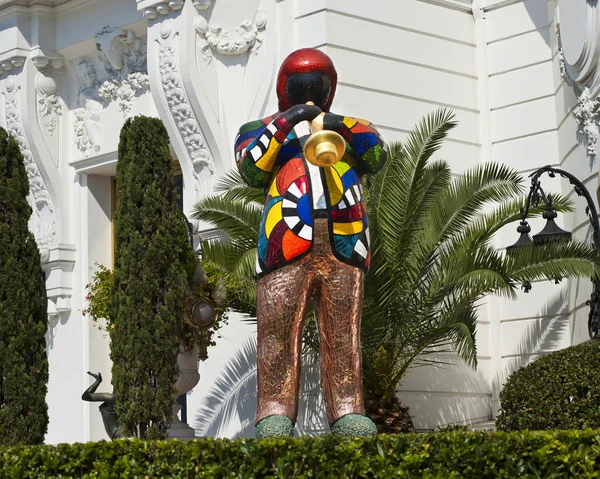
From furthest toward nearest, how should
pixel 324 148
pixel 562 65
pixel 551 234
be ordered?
pixel 562 65 → pixel 551 234 → pixel 324 148

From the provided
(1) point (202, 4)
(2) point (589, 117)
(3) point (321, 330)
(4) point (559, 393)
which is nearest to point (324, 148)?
(3) point (321, 330)

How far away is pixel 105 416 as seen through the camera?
30.2 feet

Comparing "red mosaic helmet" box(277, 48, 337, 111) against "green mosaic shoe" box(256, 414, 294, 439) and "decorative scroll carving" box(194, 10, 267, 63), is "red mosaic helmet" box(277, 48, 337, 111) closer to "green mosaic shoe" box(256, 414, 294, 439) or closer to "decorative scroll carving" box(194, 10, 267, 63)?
"green mosaic shoe" box(256, 414, 294, 439)

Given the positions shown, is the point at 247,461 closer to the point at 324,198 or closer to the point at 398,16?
the point at 324,198

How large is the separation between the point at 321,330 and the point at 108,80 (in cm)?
754

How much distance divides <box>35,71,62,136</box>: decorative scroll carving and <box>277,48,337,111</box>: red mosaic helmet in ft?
23.7

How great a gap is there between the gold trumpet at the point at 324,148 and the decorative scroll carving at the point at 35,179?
7.97 meters

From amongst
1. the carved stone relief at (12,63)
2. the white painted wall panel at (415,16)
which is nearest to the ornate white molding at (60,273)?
the carved stone relief at (12,63)

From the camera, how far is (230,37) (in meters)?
11.5

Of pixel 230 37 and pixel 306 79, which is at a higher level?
pixel 230 37

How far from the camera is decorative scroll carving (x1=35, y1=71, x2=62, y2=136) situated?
13328 millimetres

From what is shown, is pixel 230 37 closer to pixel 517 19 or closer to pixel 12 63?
pixel 517 19

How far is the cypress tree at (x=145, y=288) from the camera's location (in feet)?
26.7

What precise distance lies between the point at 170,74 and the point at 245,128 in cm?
503
